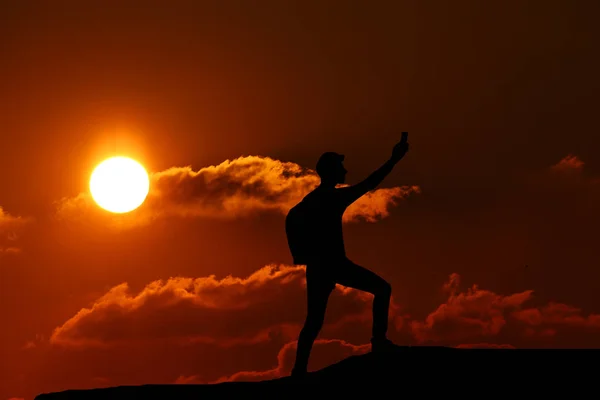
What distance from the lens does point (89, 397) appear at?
17.7 meters

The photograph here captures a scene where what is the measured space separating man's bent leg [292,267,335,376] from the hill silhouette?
0.62 m

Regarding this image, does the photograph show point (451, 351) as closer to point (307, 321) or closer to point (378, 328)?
point (378, 328)

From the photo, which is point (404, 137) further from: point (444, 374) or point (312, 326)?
point (444, 374)

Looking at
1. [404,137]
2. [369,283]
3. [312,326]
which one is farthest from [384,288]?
[404,137]

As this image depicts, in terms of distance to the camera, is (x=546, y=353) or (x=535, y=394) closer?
(x=535, y=394)

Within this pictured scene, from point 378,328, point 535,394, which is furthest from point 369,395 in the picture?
point 535,394

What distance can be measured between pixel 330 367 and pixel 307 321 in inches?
54.9

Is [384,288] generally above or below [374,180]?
below

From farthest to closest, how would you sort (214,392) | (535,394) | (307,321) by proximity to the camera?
(214,392) < (307,321) < (535,394)

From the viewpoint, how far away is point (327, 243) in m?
15.4

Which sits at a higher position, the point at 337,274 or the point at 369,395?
the point at 337,274

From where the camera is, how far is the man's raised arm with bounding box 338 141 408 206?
15.3m

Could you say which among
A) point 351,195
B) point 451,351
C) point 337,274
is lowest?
point 451,351

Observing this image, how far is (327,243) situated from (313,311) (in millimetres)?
1109
